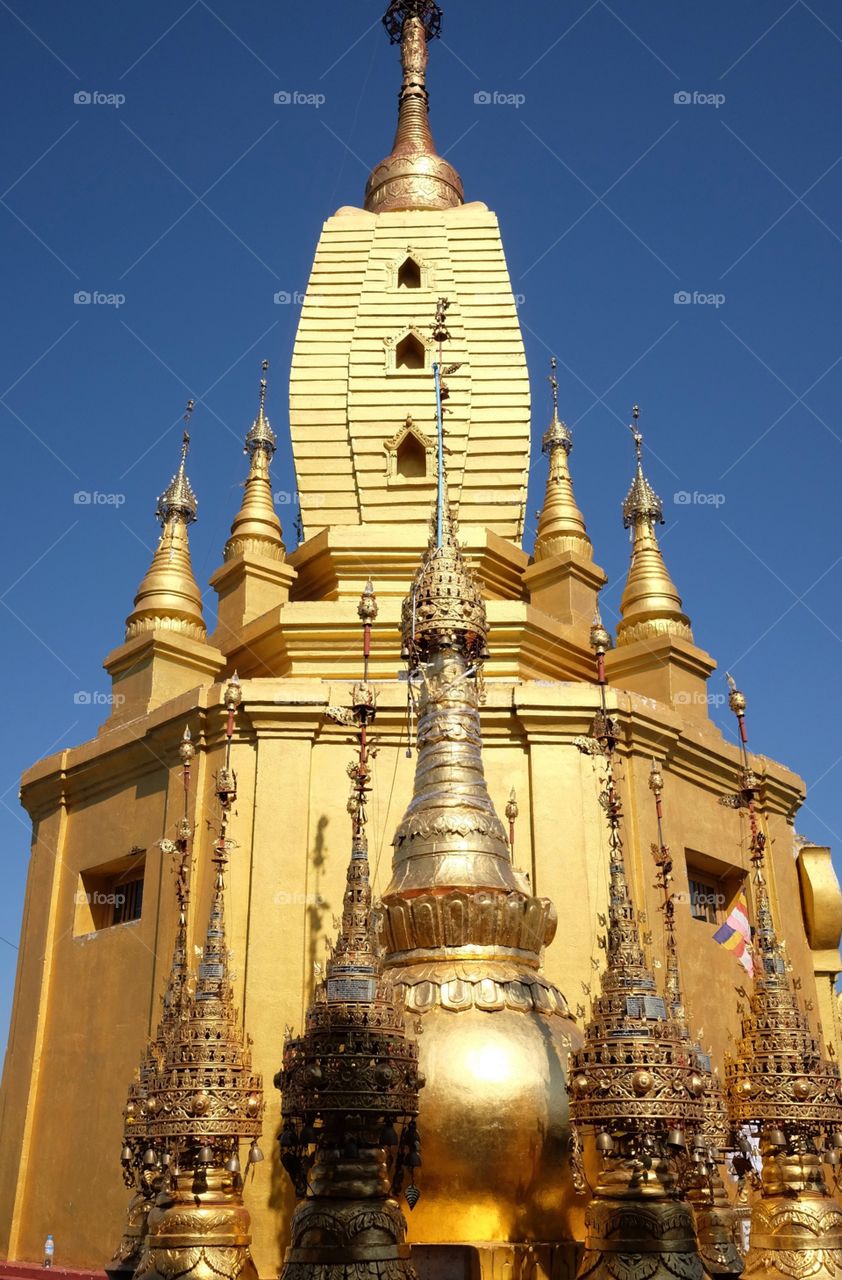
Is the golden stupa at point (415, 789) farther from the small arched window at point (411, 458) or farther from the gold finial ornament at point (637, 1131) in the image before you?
the gold finial ornament at point (637, 1131)

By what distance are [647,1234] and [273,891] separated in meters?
7.36

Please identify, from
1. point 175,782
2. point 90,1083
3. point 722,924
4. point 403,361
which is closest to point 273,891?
point 175,782

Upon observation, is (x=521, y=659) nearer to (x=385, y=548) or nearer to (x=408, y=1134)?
(x=385, y=548)

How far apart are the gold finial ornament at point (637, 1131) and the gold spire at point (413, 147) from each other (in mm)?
18827

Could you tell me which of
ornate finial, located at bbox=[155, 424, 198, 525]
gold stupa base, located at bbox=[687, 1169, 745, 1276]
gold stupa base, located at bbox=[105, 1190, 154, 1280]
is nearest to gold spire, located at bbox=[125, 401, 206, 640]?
ornate finial, located at bbox=[155, 424, 198, 525]

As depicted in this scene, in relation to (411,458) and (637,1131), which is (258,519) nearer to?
(411,458)

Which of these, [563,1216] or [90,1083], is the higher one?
[90,1083]

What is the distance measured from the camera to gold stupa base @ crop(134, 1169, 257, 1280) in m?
8.22

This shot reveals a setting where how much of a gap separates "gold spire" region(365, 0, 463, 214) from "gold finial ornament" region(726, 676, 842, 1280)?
17.9 m

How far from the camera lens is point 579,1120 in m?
7.80

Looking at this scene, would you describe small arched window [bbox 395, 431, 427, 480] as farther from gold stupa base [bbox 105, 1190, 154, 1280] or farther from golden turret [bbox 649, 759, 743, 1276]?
gold stupa base [bbox 105, 1190, 154, 1280]

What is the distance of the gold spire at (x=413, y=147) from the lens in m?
23.8

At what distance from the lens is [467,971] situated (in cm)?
946

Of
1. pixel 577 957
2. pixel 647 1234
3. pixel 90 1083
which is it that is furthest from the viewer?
pixel 90 1083
